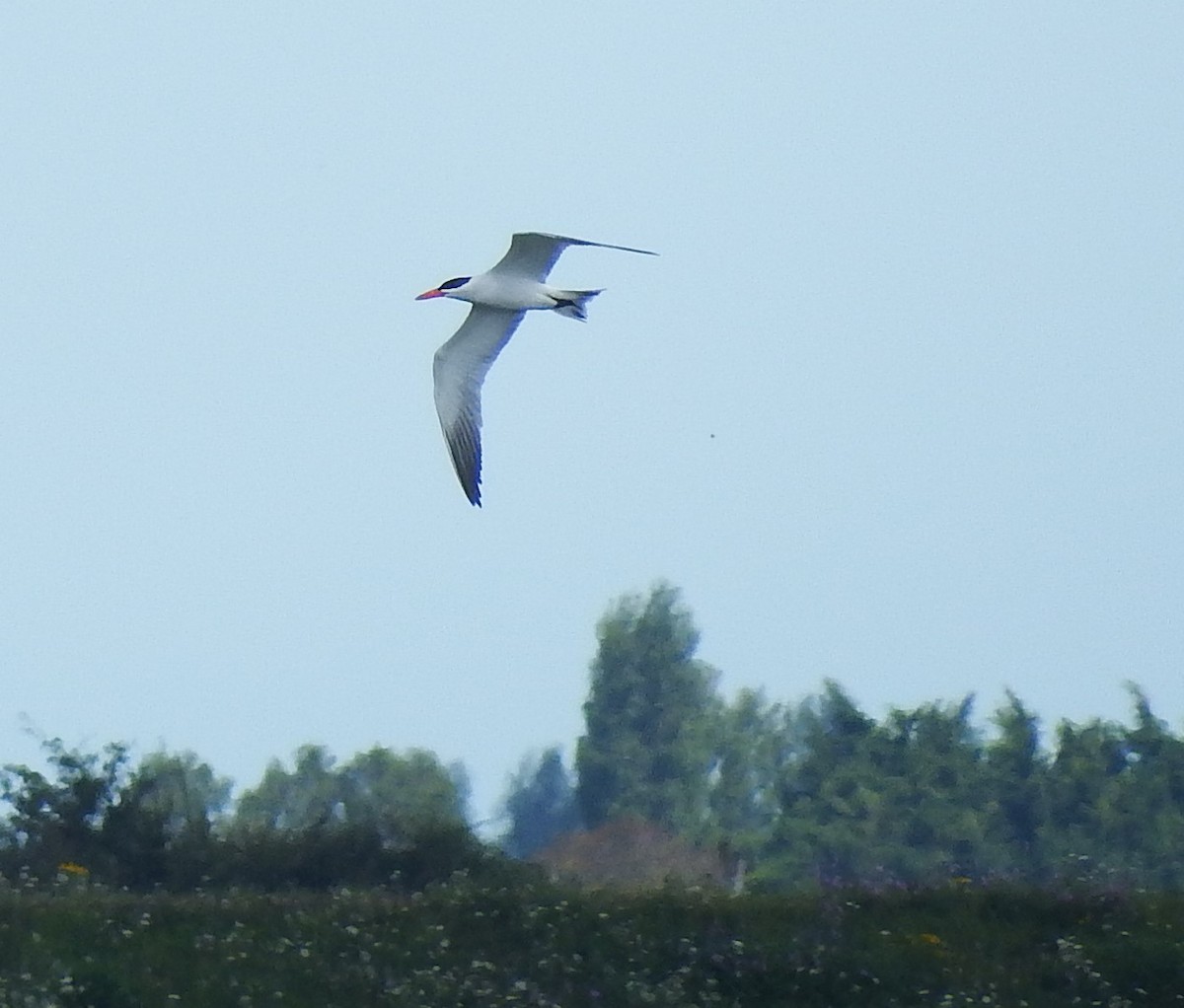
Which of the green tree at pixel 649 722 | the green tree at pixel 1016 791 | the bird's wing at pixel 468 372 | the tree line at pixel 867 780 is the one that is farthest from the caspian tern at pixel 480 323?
the green tree at pixel 649 722

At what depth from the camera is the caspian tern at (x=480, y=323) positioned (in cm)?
1563

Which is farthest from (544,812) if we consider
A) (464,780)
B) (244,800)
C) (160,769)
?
(160,769)

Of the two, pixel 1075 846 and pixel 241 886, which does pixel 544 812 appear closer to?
pixel 1075 846

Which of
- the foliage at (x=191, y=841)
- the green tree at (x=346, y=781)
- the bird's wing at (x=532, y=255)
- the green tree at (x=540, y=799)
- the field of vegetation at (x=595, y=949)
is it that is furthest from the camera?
the green tree at (x=540, y=799)

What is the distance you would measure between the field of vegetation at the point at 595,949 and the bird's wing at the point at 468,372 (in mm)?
3285

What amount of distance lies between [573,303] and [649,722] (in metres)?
41.9

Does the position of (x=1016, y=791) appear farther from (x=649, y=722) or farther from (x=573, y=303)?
(x=573, y=303)

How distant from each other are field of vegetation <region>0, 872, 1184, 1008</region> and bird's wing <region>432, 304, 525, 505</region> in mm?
3285

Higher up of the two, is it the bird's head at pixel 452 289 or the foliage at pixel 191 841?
the bird's head at pixel 452 289

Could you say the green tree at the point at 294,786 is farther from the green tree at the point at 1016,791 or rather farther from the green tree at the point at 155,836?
the green tree at the point at 155,836

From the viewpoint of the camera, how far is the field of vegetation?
1314cm

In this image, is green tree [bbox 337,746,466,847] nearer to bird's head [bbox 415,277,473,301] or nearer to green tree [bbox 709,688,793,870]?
green tree [bbox 709,688,793,870]

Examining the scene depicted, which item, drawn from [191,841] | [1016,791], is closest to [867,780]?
[1016,791]

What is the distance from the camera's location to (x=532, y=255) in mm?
15711
